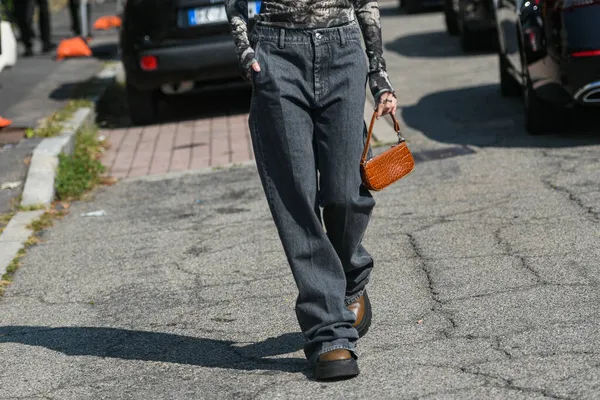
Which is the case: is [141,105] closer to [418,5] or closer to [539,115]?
[539,115]

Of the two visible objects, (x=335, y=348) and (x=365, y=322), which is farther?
(x=365, y=322)

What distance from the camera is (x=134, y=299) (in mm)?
5539

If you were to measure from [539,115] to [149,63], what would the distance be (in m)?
3.74

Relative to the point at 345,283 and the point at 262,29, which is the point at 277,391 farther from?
the point at 262,29

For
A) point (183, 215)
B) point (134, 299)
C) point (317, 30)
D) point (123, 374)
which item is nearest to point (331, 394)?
point (123, 374)

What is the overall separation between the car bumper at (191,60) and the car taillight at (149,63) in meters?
0.02

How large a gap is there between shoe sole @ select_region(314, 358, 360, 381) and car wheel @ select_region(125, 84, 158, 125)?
719 centimetres

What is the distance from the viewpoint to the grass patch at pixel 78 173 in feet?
26.9

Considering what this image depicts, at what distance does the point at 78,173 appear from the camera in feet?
27.9

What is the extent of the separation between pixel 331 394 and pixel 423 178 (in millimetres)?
3760

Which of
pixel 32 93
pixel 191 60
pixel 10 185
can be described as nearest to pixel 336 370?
pixel 10 185

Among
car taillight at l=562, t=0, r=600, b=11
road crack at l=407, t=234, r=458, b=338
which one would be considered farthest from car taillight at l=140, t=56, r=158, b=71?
road crack at l=407, t=234, r=458, b=338

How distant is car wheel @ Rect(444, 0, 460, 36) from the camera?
52.0 ft

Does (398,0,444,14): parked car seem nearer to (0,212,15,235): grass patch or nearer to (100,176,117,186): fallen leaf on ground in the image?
(100,176,117,186): fallen leaf on ground
